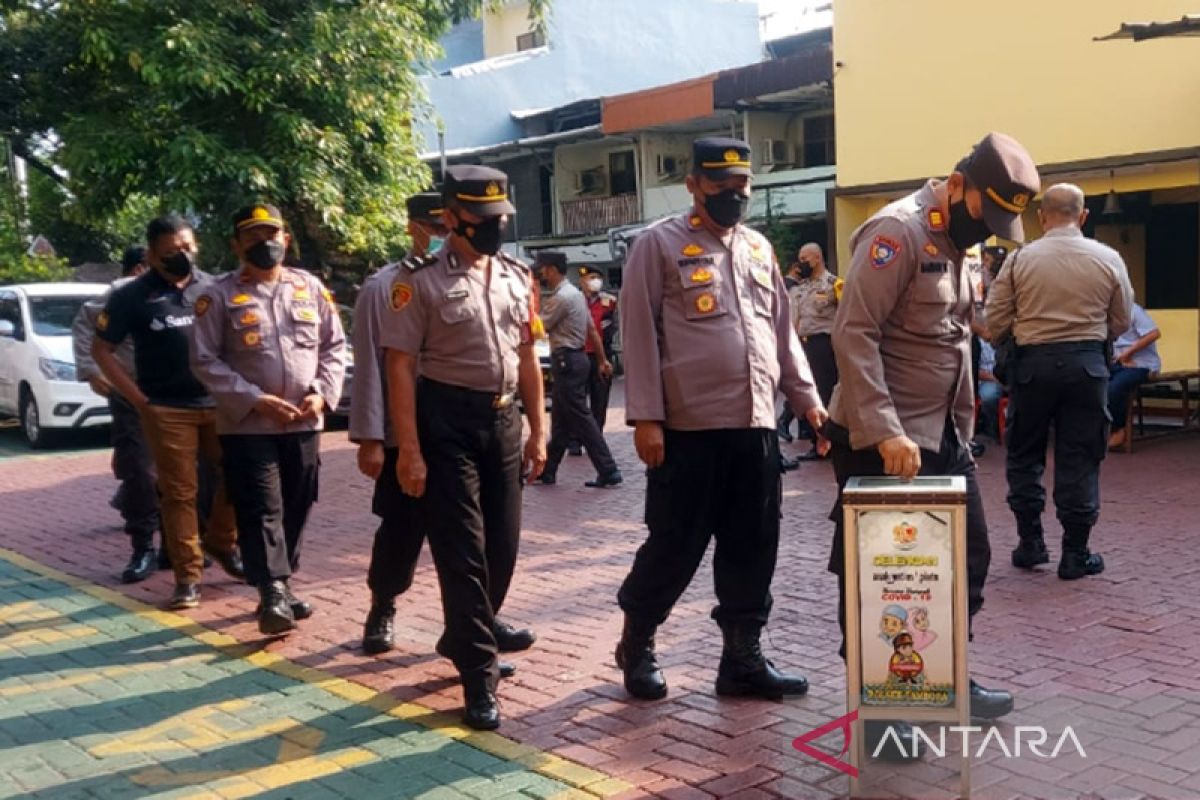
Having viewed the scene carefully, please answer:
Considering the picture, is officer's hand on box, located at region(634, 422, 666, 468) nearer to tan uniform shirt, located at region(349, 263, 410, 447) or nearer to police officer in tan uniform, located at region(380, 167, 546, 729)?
police officer in tan uniform, located at region(380, 167, 546, 729)

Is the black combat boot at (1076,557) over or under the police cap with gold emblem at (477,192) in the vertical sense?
under

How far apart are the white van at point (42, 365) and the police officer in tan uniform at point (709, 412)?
36.4 ft

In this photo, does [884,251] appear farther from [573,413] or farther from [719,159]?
[573,413]

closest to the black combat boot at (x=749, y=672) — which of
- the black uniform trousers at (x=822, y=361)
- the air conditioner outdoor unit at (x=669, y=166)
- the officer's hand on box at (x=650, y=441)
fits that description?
the officer's hand on box at (x=650, y=441)

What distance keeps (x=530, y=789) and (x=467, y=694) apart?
27.7 inches

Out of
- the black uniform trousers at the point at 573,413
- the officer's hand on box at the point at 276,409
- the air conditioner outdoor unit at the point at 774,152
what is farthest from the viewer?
the air conditioner outdoor unit at the point at 774,152

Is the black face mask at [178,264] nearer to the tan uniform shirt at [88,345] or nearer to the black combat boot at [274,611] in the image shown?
the tan uniform shirt at [88,345]

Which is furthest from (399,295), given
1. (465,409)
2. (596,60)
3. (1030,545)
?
(596,60)

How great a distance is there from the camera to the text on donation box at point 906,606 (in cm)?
374

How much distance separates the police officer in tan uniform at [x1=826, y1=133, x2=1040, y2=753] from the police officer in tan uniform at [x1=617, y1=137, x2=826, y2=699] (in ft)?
1.24

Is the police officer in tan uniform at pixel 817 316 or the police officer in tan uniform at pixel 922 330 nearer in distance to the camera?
the police officer in tan uniform at pixel 922 330

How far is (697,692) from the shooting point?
491cm

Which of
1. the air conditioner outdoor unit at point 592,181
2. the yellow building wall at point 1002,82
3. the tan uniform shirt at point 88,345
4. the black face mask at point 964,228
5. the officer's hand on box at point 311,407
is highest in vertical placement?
the air conditioner outdoor unit at point 592,181

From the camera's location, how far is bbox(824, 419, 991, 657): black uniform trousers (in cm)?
435
